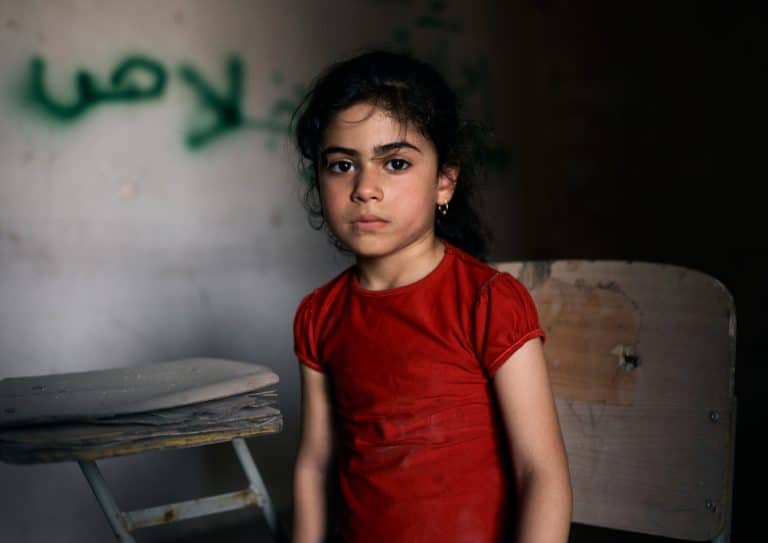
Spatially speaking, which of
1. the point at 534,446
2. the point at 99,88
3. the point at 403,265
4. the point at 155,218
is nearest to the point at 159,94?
the point at 99,88

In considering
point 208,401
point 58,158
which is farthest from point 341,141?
point 58,158

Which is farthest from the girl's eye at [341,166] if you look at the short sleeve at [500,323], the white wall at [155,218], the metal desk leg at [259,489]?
the white wall at [155,218]

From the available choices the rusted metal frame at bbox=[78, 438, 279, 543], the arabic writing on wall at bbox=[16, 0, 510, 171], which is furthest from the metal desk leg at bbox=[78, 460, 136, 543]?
the arabic writing on wall at bbox=[16, 0, 510, 171]

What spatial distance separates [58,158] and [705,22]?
1697mm

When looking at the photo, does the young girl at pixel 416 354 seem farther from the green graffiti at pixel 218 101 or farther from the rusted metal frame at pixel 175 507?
the green graffiti at pixel 218 101

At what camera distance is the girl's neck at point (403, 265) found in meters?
1.23

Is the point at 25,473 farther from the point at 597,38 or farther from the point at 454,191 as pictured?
the point at 597,38

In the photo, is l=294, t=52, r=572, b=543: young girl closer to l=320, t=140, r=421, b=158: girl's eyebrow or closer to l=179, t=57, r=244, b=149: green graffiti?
l=320, t=140, r=421, b=158: girl's eyebrow

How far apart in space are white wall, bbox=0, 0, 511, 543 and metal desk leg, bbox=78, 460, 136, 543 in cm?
85

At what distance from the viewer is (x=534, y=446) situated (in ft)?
3.60

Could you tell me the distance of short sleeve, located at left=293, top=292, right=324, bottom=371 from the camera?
4.21ft

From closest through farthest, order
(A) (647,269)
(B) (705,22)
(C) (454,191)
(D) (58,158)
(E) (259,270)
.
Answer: (A) (647,269) < (C) (454,191) < (D) (58,158) < (E) (259,270) < (B) (705,22)

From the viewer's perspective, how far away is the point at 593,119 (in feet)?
8.13

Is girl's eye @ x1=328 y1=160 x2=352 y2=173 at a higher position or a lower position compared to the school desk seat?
higher
